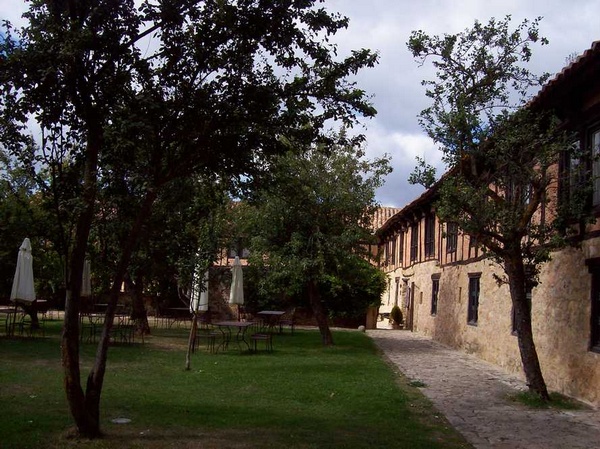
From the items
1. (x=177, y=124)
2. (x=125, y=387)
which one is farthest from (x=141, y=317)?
(x=177, y=124)

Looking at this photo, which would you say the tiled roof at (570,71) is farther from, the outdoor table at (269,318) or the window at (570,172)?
the outdoor table at (269,318)

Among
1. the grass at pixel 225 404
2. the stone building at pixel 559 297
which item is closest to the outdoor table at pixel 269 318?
the stone building at pixel 559 297

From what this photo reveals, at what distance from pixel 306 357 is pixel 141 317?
6.56 metres

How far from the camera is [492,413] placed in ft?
28.4

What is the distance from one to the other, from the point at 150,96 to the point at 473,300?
13537 millimetres

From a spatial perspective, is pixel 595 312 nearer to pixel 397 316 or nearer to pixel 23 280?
pixel 23 280

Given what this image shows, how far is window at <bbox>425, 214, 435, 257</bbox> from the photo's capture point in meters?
22.6

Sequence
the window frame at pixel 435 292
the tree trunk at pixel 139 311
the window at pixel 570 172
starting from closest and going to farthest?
the window at pixel 570 172 < the tree trunk at pixel 139 311 < the window frame at pixel 435 292

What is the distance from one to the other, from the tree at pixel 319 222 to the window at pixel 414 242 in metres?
8.12

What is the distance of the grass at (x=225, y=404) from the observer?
6324 millimetres

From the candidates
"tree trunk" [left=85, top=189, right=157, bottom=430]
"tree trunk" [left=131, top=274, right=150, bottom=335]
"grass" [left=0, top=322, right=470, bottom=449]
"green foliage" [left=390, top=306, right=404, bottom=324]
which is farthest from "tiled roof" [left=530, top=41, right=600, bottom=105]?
"green foliage" [left=390, top=306, right=404, bottom=324]

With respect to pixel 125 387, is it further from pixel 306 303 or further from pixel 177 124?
pixel 306 303

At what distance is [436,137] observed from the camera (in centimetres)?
991

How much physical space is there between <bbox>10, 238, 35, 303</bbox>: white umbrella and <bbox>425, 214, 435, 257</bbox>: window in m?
13.9
